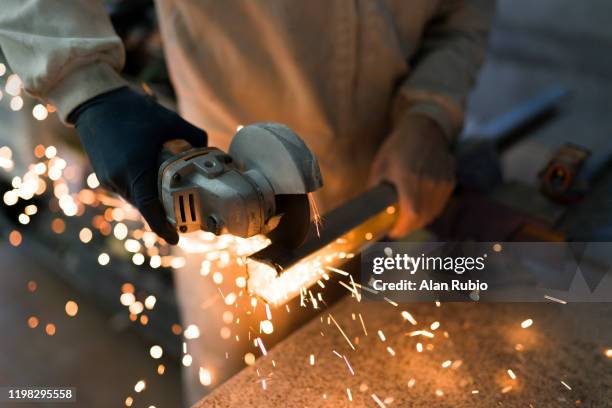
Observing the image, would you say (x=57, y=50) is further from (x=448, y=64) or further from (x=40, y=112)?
(x=40, y=112)

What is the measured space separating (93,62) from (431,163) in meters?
0.77

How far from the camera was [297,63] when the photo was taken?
1.27m

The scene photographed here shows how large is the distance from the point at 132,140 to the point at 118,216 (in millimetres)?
1513

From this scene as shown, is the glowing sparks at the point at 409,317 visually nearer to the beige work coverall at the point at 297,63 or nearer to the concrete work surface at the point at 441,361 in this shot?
the concrete work surface at the point at 441,361

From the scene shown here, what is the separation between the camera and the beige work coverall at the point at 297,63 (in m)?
0.95

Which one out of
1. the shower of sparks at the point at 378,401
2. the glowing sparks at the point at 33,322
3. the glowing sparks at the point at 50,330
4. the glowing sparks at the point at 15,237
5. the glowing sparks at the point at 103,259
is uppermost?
the shower of sparks at the point at 378,401

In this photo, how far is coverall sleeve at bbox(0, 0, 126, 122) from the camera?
3.05ft

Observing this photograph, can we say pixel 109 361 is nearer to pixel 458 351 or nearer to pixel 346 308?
pixel 346 308

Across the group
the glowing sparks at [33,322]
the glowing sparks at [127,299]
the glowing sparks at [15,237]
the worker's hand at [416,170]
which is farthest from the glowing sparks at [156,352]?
the worker's hand at [416,170]

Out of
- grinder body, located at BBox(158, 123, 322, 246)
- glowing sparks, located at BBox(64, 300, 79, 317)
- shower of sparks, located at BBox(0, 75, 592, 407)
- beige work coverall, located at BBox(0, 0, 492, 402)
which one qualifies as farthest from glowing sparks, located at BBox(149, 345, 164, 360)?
grinder body, located at BBox(158, 123, 322, 246)

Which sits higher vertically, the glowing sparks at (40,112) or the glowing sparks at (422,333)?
the glowing sparks at (422,333)

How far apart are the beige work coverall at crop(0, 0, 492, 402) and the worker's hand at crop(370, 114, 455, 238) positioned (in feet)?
0.20

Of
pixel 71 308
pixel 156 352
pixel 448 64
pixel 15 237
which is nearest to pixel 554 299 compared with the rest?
pixel 448 64

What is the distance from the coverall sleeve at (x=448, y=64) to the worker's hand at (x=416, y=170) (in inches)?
2.0
